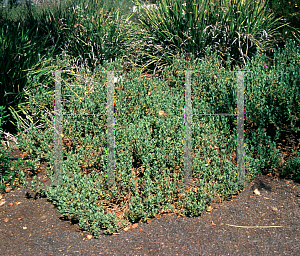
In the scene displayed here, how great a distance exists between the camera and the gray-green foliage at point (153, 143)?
3379mm

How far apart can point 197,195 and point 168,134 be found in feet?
3.11

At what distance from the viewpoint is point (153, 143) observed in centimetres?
380

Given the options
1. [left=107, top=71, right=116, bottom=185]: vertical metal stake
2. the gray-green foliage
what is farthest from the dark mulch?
[left=107, top=71, right=116, bottom=185]: vertical metal stake

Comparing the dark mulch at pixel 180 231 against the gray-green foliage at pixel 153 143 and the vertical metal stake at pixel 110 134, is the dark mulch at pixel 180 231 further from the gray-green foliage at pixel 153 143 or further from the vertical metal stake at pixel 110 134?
the vertical metal stake at pixel 110 134

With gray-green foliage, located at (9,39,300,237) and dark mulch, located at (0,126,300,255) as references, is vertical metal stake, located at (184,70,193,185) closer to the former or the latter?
A: gray-green foliage, located at (9,39,300,237)

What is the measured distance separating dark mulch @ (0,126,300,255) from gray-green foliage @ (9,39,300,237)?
13 cm

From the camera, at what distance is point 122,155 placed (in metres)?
3.63

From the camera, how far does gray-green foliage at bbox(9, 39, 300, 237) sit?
11.1 ft

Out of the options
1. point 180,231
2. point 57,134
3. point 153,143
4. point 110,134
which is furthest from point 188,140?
point 57,134

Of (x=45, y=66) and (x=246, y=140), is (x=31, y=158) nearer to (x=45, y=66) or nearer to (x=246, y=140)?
(x=45, y=66)

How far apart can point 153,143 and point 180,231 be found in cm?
103

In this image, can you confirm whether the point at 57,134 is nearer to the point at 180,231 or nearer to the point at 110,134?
the point at 110,134

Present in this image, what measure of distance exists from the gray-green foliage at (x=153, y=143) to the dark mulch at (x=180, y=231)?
128 millimetres

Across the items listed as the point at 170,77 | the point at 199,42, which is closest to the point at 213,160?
the point at 170,77
